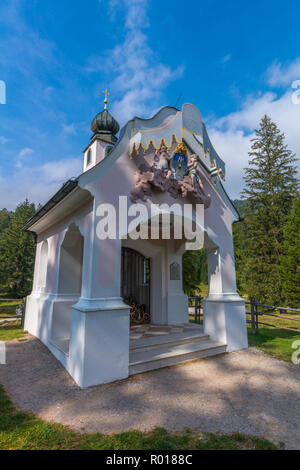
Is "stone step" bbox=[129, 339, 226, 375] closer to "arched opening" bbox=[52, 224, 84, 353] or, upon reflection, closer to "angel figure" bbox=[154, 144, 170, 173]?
"arched opening" bbox=[52, 224, 84, 353]

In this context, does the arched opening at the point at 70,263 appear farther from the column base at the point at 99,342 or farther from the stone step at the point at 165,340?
the stone step at the point at 165,340

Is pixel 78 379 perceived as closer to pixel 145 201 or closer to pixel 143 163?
pixel 145 201

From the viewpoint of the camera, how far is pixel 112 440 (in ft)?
8.57

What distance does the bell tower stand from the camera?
901 cm

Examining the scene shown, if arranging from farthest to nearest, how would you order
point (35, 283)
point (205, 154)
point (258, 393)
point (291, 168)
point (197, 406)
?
point (291, 168) < point (35, 283) < point (205, 154) < point (258, 393) < point (197, 406)

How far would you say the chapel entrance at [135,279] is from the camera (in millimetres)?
8789

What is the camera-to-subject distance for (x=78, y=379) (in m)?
4.05

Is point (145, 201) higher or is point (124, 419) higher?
point (145, 201)

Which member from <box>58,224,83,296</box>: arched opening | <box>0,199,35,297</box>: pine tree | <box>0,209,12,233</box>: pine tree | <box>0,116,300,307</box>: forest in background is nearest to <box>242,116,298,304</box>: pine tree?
<box>0,116,300,307</box>: forest in background

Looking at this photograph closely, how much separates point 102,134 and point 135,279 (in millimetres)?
5755
